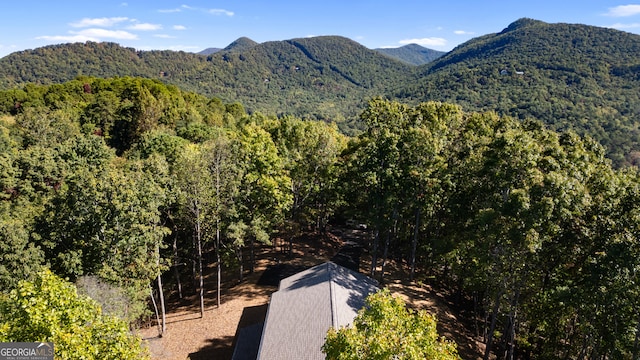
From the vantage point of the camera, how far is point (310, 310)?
19391 mm

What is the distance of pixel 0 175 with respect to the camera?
33031 millimetres

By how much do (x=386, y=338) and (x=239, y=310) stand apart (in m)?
21.3

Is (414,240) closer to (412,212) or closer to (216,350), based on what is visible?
(412,212)

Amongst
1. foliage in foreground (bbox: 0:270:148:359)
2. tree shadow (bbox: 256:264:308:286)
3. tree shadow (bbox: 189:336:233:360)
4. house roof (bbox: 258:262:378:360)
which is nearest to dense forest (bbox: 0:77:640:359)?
foliage in foreground (bbox: 0:270:148:359)

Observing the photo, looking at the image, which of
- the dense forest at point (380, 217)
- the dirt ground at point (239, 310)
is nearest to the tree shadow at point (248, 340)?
the dirt ground at point (239, 310)

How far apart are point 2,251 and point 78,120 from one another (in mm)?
54472

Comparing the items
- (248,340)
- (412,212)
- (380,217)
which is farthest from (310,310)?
(412,212)

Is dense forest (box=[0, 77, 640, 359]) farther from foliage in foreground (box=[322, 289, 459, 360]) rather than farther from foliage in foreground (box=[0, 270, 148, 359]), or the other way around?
foliage in foreground (box=[322, 289, 459, 360])

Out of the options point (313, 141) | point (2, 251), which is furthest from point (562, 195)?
point (2, 251)

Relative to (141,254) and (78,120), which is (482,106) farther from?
(141,254)

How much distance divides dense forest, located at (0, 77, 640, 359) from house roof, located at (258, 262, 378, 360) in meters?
7.02

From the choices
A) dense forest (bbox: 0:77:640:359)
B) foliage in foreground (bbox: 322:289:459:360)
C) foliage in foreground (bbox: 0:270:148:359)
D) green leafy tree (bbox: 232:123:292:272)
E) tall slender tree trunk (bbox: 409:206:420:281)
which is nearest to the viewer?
foliage in foreground (bbox: 322:289:459:360)

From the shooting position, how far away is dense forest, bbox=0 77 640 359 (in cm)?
1789

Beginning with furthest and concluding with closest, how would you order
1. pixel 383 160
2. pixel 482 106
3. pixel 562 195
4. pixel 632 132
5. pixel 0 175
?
pixel 482 106 → pixel 632 132 → pixel 0 175 → pixel 383 160 → pixel 562 195
